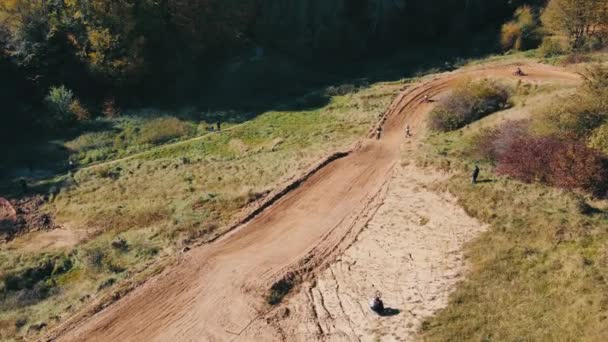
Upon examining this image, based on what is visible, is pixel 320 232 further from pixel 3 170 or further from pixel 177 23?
pixel 177 23

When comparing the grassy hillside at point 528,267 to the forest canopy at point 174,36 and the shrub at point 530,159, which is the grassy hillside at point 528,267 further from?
the forest canopy at point 174,36

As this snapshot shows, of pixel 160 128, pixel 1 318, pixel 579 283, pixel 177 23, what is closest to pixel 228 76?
pixel 177 23

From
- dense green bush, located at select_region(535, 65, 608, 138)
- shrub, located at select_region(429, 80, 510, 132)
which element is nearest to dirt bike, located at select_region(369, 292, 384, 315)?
dense green bush, located at select_region(535, 65, 608, 138)

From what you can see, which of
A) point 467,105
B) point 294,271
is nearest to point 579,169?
point 467,105

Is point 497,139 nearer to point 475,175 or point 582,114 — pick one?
point 582,114

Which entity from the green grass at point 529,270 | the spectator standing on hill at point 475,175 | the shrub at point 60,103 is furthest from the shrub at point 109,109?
the spectator standing on hill at point 475,175
